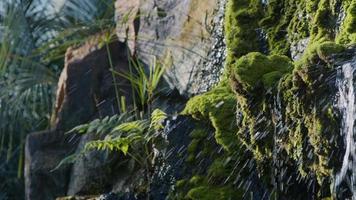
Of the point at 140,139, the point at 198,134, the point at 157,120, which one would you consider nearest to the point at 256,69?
the point at 198,134

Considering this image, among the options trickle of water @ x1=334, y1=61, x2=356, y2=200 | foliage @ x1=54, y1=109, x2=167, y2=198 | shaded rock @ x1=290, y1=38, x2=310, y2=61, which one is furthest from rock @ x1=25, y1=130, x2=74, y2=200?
trickle of water @ x1=334, y1=61, x2=356, y2=200

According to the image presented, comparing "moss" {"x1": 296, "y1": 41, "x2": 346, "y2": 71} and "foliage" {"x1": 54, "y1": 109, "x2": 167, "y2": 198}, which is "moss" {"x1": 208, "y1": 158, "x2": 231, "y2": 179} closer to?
"foliage" {"x1": 54, "y1": 109, "x2": 167, "y2": 198}

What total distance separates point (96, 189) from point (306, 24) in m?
2.09

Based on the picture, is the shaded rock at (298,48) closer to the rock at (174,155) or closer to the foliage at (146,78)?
the rock at (174,155)

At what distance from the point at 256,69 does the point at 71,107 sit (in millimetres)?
3543

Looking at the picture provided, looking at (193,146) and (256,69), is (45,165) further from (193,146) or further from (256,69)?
(256,69)

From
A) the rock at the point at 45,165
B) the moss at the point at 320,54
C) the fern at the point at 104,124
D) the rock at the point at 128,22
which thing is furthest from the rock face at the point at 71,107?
the moss at the point at 320,54

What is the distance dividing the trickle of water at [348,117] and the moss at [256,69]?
60 centimetres

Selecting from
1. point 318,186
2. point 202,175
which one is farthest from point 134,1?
point 318,186

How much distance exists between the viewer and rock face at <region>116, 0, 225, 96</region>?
682cm

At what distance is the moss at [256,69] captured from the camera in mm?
4520

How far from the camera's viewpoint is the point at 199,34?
7129mm

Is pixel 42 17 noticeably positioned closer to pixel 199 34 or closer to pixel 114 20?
pixel 114 20

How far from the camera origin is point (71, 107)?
7.92 metres
